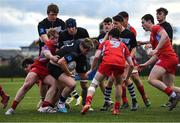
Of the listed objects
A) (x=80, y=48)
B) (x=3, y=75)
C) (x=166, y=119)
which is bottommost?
(x=3, y=75)

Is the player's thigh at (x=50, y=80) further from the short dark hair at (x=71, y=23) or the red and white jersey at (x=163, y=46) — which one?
the red and white jersey at (x=163, y=46)

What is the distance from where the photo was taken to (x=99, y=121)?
10.1 metres

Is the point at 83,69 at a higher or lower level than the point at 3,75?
higher

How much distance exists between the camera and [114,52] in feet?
38.0

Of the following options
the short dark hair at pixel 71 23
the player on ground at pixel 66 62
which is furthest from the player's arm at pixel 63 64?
the short dark hair at pixel 71 23

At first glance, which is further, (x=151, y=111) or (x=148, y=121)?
(x=151, y=111)

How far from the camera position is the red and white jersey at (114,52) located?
11.5 metres

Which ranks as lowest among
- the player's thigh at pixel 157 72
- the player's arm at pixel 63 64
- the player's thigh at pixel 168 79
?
the player's thigh at pixel 168 79

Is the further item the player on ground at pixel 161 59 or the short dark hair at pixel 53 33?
the short dark hair at pixel 53 33

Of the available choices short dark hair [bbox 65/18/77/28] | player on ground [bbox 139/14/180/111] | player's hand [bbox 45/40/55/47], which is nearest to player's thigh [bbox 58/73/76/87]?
player's hand [bbox 45/40/55/47]

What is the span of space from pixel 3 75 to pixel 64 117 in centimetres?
5259

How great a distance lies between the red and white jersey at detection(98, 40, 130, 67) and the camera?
11.5 metres

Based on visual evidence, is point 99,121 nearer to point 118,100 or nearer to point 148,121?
point 148,121

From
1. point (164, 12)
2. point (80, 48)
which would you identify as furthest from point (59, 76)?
point (164, 12)
